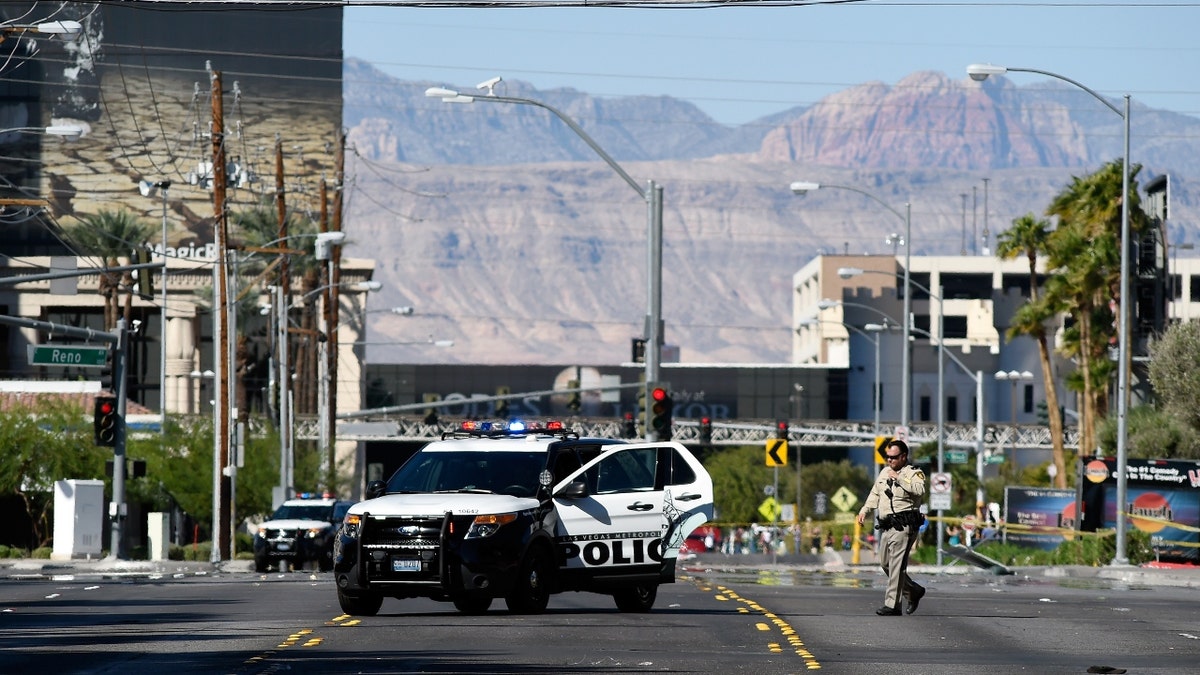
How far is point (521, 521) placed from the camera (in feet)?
70.5

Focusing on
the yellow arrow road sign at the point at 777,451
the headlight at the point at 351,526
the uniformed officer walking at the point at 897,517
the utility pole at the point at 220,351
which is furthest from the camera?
the yellow arrow road sign at the point at 777,451

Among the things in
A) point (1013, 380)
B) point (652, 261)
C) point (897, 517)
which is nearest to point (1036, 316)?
point (652, 261)

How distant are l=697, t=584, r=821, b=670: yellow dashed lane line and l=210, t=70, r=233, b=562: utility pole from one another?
22.3 metres

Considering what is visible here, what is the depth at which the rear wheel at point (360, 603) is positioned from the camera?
21797 mm

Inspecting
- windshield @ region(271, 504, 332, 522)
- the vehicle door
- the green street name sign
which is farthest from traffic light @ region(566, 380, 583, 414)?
the vehicle door

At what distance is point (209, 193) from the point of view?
493ft

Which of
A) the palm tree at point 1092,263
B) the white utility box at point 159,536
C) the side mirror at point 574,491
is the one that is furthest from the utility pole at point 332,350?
the side mirror at point 574,491

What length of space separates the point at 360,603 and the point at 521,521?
2025 mm

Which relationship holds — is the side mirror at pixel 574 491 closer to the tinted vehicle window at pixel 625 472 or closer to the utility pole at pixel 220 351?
the tinted vehicle window at pixel 625 472

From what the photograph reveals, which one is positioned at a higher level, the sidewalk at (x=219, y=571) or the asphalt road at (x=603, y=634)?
the asphalt road at (x=603, y=634)

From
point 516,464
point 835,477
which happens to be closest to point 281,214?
point 516,464

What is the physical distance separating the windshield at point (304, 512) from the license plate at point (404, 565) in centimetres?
2490

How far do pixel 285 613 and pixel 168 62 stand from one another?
137809 millimetres

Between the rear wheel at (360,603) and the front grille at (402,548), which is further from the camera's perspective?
the rear wheel at (360,603)
